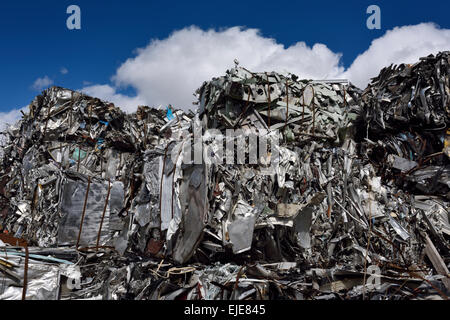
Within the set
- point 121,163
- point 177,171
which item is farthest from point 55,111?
point 177,171

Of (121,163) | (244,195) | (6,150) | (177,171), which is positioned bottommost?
(244,195)

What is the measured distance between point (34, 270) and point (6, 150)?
22.7ft

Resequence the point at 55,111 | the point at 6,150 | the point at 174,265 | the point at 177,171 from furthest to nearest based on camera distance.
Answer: the point at 6,150
the point at 55,111
the point at 177,171
the point at 174,265

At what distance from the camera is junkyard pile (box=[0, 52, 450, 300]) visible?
397 centimetres

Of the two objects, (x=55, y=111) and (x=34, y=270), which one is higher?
(x=55, y=111)

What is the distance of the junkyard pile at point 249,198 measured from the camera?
3.97 m

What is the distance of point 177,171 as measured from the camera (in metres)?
5.04

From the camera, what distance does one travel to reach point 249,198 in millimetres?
5191
